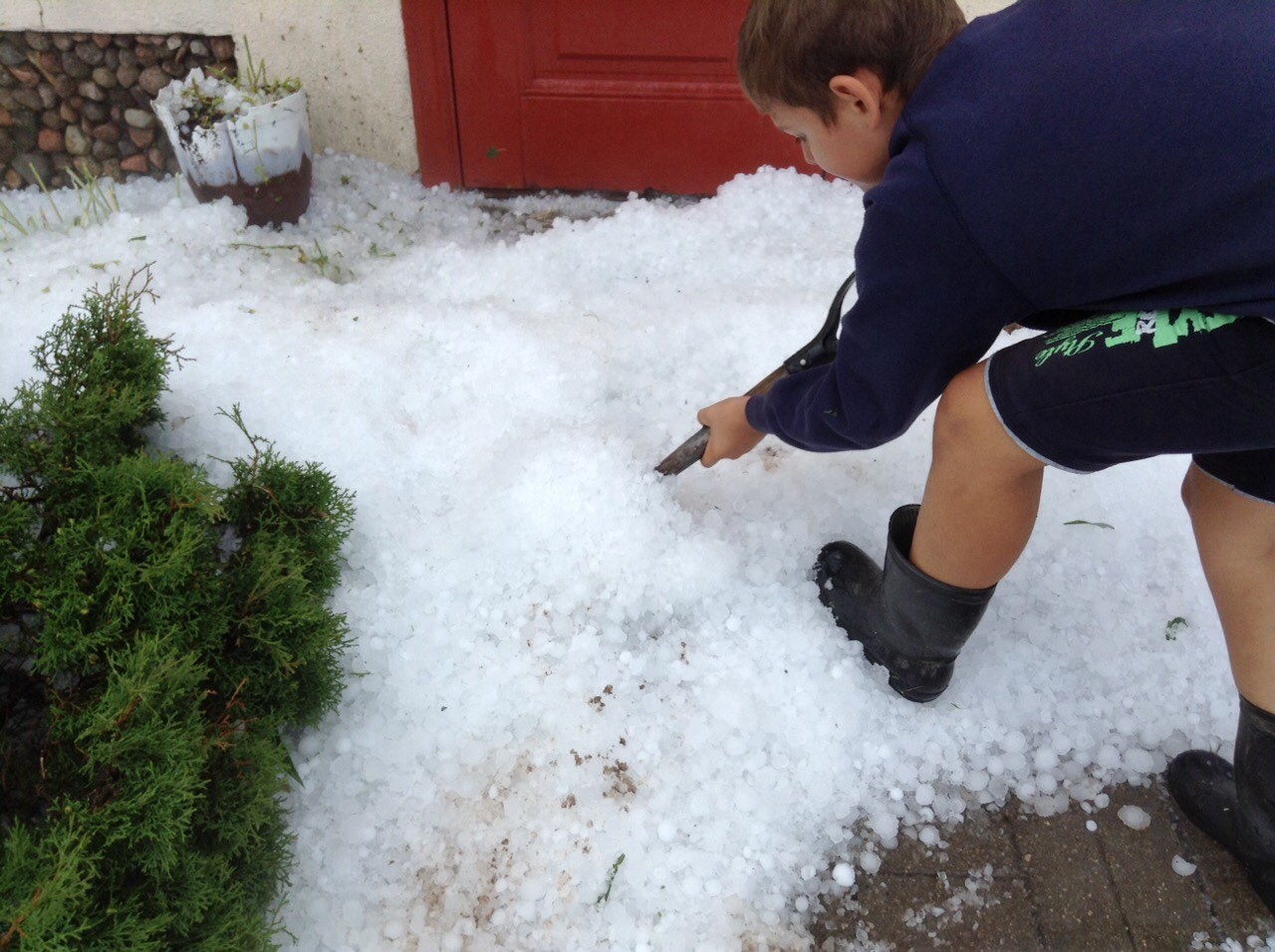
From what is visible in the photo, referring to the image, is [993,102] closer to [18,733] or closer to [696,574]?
[696,574]

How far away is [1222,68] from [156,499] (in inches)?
56.9

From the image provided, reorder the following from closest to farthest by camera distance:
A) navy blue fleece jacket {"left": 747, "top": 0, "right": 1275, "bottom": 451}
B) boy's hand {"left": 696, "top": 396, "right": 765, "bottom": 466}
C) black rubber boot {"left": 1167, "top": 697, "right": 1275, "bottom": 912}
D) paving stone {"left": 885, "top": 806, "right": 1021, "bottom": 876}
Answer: navy blue fleece jacket {"left": 747, "top": 0, "right": 1275, "bottom": 451}
black rubber boot {"left": 1167, "top": 697, "right": 1275, "bottom": 912}
paving stone {"left": 885, "top": 806, "right": 1021, "bottom": 876}
boy's hand {"left": 696, "top": 396, "right": 765, "bottom": 466}

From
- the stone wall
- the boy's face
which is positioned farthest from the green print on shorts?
the stone wall

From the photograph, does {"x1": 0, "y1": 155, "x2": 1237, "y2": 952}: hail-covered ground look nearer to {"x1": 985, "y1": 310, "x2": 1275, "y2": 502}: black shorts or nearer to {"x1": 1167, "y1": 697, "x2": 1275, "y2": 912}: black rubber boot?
{"x1": 1167, "y1": 697, "x2": 1275, "y2": 912}: black rubber boot

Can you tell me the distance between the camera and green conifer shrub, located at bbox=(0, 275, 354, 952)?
1116mm

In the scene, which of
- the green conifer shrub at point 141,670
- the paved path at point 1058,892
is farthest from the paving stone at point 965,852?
the green conifer shrub at point 141,670

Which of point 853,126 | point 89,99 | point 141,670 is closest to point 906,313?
point 853,126

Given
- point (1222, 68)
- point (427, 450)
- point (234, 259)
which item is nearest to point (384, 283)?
point (234, 259)

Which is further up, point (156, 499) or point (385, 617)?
point (156, 499)

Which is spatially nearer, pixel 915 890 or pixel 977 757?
pixel 915 890

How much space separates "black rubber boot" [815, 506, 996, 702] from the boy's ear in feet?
2.02

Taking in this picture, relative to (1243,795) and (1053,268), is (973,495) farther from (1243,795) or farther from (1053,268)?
(1243,795)

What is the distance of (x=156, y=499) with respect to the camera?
1.38 metres

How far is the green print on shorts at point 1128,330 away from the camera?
3.44 ft
